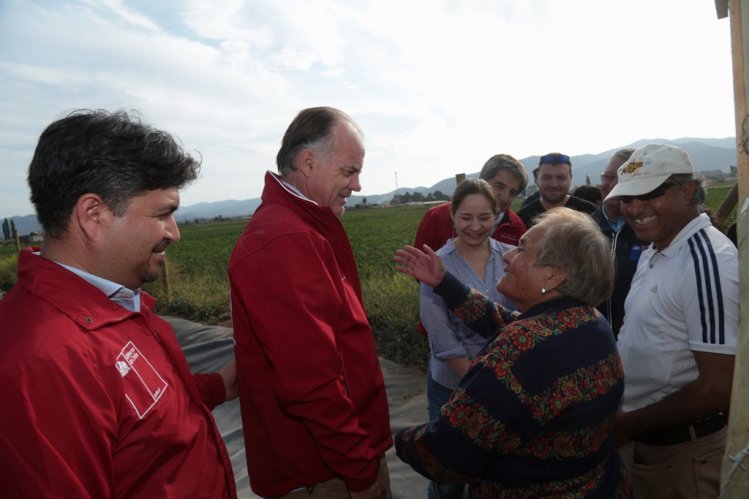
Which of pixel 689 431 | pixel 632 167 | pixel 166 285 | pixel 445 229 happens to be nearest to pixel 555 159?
pixel 445 229

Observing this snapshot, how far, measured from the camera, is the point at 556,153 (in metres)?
4.71

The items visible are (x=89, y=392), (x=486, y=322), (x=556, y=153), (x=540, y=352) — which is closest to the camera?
(x=89, y=392)

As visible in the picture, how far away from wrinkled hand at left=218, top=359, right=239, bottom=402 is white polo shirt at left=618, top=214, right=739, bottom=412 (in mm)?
1722

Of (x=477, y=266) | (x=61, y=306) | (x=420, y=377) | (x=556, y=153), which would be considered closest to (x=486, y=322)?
(x=477, y=266)

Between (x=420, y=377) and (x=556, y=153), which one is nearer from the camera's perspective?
(x=556, y=153)

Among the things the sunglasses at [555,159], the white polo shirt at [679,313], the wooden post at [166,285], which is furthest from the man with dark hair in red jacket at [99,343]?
the wooden post at [166,285]

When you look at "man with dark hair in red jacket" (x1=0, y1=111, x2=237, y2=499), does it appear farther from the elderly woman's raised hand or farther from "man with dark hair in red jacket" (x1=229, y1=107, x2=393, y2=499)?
the elderly woman's raised hand

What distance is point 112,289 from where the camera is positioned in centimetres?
138

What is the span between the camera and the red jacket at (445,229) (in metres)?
3.83

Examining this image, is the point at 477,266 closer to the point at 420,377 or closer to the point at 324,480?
the point at 324,480

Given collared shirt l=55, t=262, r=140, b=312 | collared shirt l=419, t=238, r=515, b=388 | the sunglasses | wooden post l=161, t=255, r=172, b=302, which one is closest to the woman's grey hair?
collared shirt l=419, t=238, r=515, b=388

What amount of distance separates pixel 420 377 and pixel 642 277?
3.44 m

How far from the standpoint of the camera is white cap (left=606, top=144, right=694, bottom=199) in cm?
225

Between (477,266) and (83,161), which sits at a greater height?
(83,161)
